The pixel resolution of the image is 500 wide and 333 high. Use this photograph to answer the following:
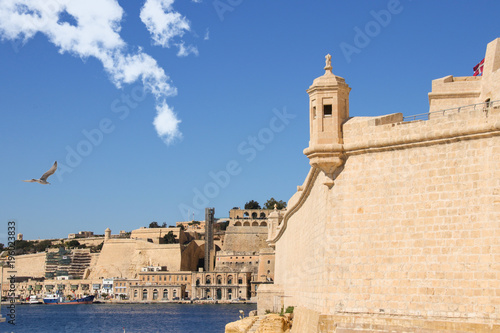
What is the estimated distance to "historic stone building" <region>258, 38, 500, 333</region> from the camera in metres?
10.0

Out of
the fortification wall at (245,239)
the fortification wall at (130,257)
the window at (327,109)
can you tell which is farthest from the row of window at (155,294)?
the window at (327,109)

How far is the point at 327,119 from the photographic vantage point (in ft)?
40.5

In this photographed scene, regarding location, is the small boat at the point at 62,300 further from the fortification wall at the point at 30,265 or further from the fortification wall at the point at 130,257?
the fortification wall at the point at 30,265

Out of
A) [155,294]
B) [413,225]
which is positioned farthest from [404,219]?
[155,294]

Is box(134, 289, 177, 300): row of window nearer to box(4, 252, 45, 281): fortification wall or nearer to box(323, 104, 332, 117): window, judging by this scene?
box(4, 252, 45, 281): fortification wall

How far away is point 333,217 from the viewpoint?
474 inches

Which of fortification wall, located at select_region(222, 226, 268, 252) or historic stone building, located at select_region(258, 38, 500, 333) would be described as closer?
historic stone building, located at select_region(258, 38, 500, 333)

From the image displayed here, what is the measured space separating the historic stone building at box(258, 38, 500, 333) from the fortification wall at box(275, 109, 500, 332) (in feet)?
0.06

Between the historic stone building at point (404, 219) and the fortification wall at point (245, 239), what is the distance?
7222cm

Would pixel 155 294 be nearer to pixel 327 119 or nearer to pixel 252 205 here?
pixel 252 205

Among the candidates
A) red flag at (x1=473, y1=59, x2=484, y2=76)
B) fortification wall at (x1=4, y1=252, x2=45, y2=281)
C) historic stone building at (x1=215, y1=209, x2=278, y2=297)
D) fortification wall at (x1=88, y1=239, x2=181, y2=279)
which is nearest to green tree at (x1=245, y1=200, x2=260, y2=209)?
historic stone building at (x1=215, y1=209, x2=278, y2=297)

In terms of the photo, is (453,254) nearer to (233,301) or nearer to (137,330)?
(137,330)

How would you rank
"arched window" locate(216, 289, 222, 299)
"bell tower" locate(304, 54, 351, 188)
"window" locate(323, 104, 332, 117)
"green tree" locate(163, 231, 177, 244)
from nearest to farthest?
"bell tower" locate(304, 54, 351, 188) → "window" locate(323, 104, 332, 117) → "arched window" locate(216, 289, 222, 299) → "green tree" locate(163, 231, 177, 244)

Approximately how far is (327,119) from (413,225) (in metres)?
2.77
